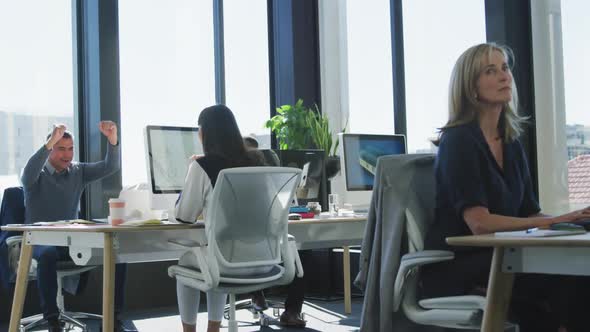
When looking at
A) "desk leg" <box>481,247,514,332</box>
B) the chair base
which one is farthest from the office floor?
"desk leg" <box>481,247,514,332</box>

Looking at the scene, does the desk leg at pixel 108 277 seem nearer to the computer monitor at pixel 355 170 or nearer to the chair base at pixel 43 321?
the chair base at pixel 43 321

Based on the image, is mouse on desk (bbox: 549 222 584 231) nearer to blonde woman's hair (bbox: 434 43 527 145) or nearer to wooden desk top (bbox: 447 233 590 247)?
wooden desk top (bbox: 447 233 590 247)

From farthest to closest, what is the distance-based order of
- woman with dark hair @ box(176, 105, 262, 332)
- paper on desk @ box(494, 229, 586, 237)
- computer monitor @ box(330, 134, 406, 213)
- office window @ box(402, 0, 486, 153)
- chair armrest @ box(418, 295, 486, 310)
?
1. office window @ box(402, 0, 486, 153)
2. computer monitor @ box(330, 134, 406, 213)
3. woman with dark hair @ box(176, 105, 262, 332)
4. chair armrest @ box(418, 295, 486, 310)
5. paper on desk @ box(494, 229, 586, 237)

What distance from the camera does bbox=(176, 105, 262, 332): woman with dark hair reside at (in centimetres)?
320

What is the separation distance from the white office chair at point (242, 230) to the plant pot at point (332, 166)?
5.75 ft

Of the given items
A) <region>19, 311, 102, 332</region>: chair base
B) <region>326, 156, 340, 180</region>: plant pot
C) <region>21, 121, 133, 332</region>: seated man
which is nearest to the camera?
<region>19, 311, 102, 332</region>: chair base

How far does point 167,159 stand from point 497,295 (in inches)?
99.8

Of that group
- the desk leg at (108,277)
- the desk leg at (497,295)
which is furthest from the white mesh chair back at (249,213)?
the desk leg at (497,295)

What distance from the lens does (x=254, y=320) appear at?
16.3ft

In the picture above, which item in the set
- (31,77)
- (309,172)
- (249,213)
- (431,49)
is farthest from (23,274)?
(431,49)

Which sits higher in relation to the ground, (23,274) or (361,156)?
(361,156)

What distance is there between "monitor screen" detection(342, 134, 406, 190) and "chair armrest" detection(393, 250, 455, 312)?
2.41 m

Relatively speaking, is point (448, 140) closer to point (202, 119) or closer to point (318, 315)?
point (202, 119)

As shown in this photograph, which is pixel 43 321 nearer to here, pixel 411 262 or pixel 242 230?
pixel 242 230
